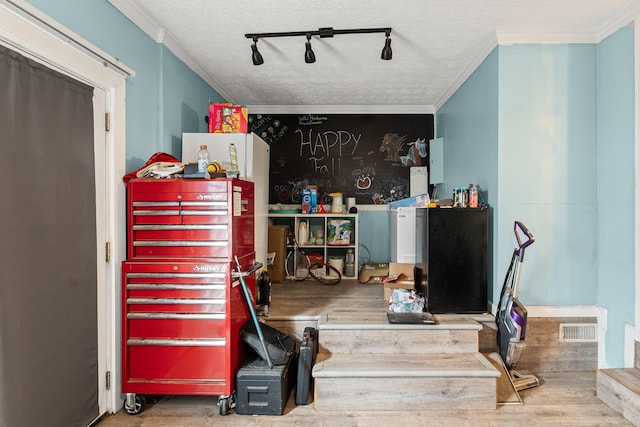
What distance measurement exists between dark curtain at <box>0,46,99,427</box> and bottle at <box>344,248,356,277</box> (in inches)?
117

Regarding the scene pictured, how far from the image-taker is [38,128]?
172cm

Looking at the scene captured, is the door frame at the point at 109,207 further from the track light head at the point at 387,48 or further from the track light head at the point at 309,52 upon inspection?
the track light head at the point at 387,48

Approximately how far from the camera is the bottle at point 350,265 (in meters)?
4.57

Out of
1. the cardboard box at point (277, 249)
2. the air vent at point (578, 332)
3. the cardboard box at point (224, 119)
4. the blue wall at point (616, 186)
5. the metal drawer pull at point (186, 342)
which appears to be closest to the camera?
the metal drawer pull at point (186, 342)

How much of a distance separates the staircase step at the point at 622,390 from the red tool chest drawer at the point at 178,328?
2.45 m

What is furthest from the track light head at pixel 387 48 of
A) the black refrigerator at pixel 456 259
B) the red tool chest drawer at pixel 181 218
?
the red tool chest drawer at pixel 181 218

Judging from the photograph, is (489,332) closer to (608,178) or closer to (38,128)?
(608,178)

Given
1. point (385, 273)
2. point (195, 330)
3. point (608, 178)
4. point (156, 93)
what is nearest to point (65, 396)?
point (195, 330)

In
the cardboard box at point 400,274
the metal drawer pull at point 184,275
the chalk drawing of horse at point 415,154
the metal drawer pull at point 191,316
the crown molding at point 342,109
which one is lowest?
the metal drawer pull at point 191,316

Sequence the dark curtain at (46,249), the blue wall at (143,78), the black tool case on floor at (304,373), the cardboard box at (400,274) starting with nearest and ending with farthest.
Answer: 1. the dark curtain at (46,249)
2. the blue wall at (143,78)
3. the black tool case on floor at (304,373)
4. the cardboard box at (400,274)

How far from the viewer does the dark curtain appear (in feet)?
5.16

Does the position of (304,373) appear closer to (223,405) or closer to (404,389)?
(223,405)

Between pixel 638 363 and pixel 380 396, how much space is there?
1766mm

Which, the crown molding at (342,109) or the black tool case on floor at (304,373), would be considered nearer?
the black tool case on floor at (304,373)
